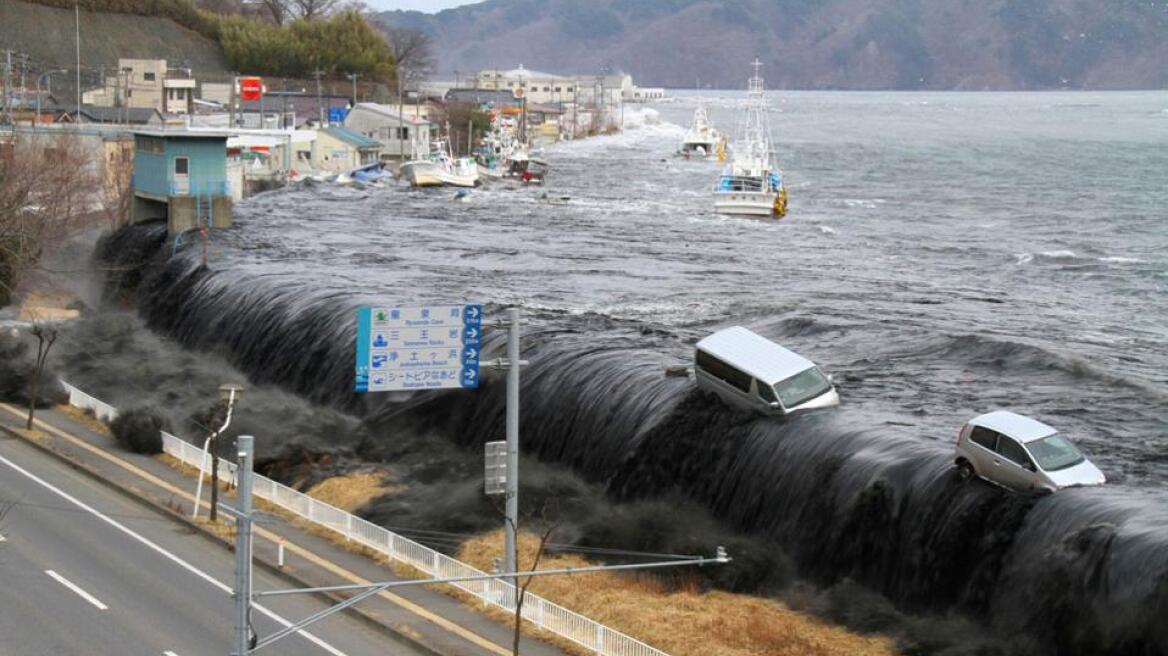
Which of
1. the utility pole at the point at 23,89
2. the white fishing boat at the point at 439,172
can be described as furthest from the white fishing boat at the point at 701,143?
the utility pole at the point at 23,89

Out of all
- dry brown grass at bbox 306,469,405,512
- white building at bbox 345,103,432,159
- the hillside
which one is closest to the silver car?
dry brown grass at bbox 306,469,405,512

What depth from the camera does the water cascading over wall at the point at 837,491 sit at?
24922 millimetres

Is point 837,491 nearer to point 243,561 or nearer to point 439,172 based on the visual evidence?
point 243,561

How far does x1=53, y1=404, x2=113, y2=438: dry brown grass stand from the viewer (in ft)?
129

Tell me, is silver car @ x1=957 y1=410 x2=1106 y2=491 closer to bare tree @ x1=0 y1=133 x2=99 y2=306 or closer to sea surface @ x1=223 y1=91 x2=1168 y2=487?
sea surface @ x1=223 y1=91 x2=1168 y2=487

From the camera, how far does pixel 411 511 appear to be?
33219mm

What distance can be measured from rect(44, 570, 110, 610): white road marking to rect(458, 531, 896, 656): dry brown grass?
7.13 m

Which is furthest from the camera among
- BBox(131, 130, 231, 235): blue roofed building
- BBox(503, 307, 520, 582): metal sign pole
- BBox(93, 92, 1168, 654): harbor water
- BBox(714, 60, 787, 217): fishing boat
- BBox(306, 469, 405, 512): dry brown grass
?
BBox(714, 60, 787, 217): fishing boat

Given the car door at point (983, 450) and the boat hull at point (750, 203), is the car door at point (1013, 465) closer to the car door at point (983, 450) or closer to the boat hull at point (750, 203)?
the car door at point (983, 450)

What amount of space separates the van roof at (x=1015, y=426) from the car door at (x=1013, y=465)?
14 cm

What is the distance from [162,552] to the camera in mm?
29719

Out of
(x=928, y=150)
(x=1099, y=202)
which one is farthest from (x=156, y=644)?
(x=928, y=150)

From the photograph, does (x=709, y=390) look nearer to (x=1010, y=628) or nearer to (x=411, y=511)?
(x=411, y=511)

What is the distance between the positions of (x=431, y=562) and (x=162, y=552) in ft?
17.0
